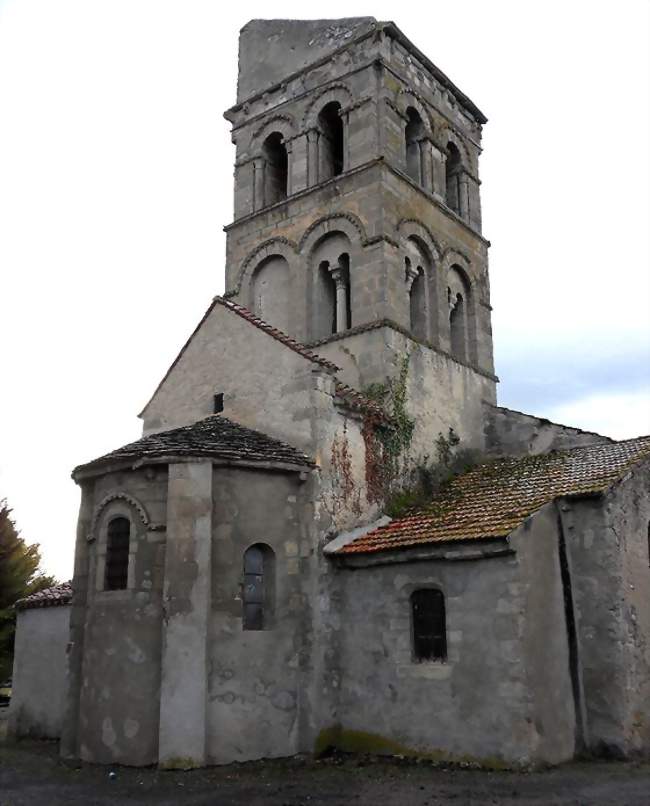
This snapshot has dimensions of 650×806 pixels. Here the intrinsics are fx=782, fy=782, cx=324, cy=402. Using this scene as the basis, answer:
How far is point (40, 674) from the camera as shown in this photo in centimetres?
1769

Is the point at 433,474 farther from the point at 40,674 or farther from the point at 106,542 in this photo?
the point at 40,674

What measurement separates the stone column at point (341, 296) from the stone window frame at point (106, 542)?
6.98 m

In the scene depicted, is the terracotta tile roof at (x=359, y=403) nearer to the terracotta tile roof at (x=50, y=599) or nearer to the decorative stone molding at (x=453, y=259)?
the decorative stone molding at (x=453, y=259)

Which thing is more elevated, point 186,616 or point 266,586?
point 266,586

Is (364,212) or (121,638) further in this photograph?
(364,212)

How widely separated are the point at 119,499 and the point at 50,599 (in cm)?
576

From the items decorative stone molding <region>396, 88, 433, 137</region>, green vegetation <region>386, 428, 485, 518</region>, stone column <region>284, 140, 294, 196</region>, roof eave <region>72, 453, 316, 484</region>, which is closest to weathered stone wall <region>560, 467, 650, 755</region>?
green vegetation <region>386, 428, 485, 518</region>

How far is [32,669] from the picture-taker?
17.9 metres

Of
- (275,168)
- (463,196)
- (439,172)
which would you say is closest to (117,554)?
(275,168)

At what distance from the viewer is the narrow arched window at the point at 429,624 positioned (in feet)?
42.1

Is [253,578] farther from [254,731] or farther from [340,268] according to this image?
[340,268]

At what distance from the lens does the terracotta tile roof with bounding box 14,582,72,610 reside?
58.1 feet

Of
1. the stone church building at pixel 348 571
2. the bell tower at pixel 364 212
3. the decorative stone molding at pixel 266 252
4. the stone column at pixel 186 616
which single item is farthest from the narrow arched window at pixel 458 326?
the stone column at pixel 186 616

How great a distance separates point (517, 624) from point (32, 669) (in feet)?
38.4
